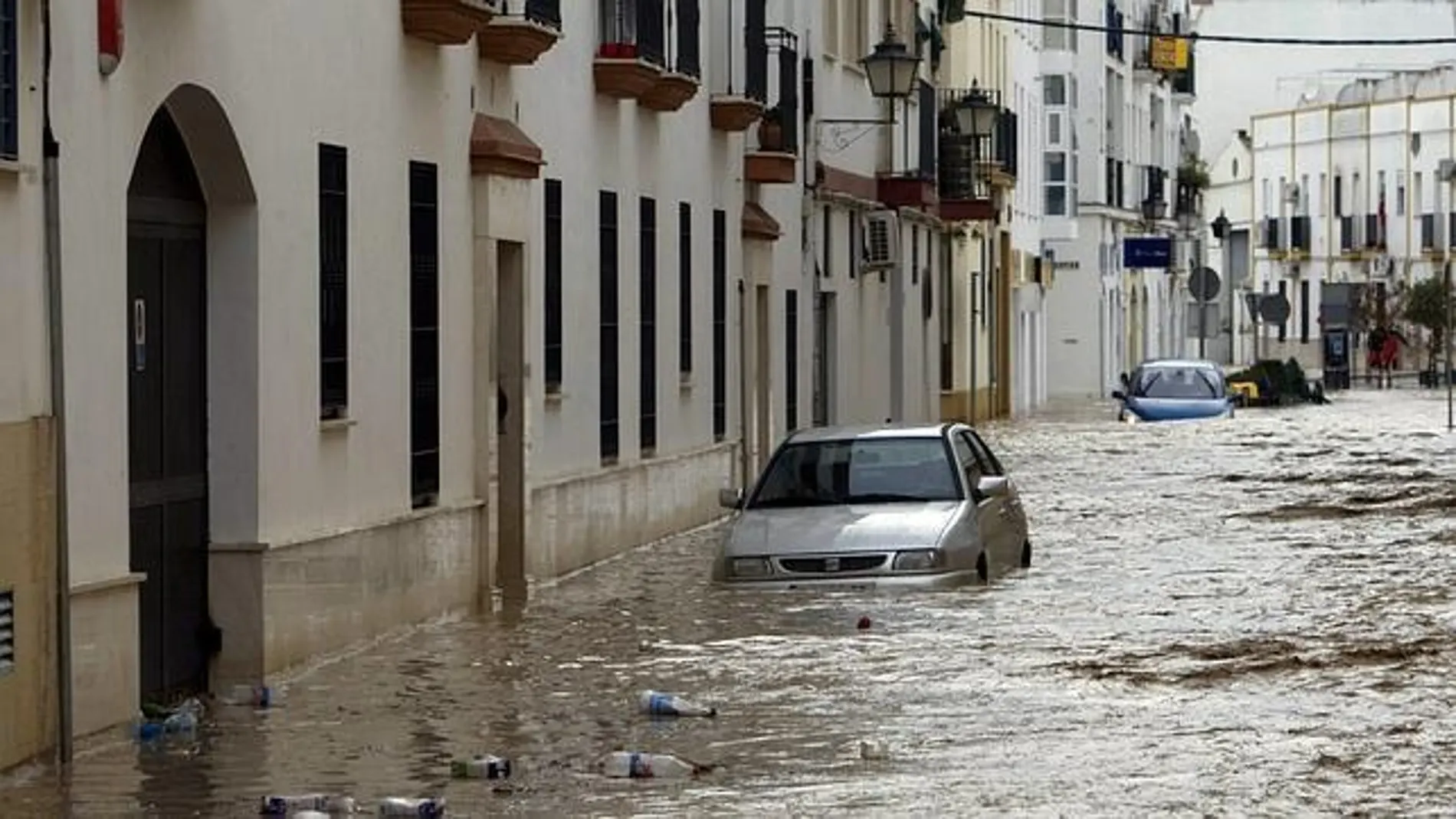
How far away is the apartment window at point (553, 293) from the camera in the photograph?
26.9 meters

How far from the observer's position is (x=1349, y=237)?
4370 inches

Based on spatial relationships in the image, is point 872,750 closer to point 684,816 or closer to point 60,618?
point 684,816

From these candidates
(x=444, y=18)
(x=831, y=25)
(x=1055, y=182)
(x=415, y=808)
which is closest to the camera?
(x=415, y=808)

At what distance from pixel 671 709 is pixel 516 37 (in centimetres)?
794

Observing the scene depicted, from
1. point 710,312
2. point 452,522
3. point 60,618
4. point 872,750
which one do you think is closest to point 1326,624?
point 452,522

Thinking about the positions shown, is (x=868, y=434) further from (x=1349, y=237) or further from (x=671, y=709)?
(x=1349, y=237)

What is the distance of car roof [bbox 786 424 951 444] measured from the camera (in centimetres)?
2497

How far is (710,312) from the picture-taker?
34469 millimetres

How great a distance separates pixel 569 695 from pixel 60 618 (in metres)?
3.67

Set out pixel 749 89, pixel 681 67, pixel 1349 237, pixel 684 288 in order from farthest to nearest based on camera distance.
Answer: pixel 1349 237, pixel 749 89, pixel 684 288, pixel 681 67

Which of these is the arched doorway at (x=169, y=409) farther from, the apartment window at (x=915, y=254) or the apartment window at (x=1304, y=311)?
the apartment window at (x=1304, y=311)

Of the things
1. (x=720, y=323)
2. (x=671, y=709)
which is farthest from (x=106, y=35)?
(x=720, y=323)

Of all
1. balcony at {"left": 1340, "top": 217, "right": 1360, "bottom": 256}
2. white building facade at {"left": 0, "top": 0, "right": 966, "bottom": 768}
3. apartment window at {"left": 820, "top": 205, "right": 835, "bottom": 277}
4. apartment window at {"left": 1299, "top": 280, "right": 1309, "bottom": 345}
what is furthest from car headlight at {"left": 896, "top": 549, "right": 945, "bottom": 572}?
apartment window at {"left": 1299, "top": 280, "right": 1309, "bottom": 345}

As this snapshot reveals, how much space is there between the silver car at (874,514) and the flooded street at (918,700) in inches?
9.5
